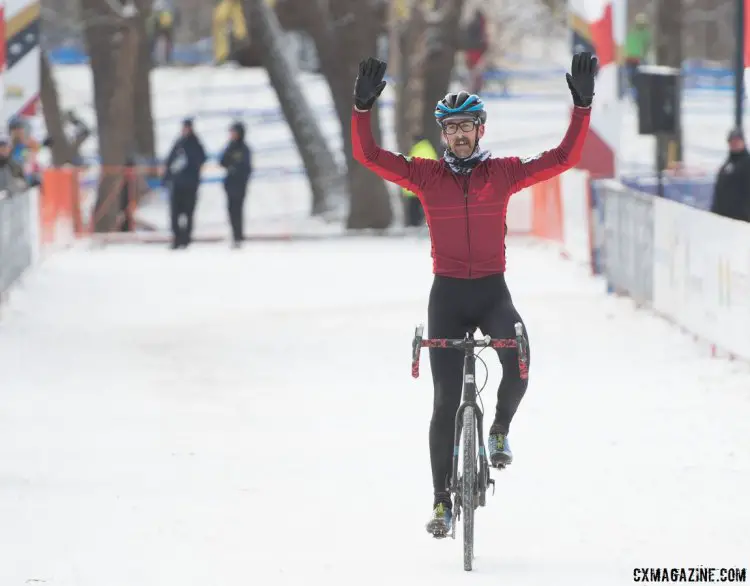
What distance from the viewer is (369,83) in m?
8.38

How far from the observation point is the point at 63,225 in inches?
1229

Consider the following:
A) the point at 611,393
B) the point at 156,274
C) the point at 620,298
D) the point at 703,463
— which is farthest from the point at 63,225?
the point at 703,463

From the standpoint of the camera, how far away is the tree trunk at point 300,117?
3747 cm

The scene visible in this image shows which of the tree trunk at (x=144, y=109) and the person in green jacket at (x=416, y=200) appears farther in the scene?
the tree trunk at (x=144, y=109)

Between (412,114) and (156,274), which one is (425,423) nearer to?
(156,274)

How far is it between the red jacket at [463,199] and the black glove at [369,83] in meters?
0.16

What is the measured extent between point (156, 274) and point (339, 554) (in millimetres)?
17321

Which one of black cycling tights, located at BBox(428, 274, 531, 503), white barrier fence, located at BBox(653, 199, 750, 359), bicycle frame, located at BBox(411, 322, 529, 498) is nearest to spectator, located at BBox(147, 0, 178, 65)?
white barrier fence, located at BBox(653, 199, 750, 359)

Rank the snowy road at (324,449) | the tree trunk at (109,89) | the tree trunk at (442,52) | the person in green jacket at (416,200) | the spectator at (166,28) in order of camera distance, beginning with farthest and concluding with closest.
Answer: the spectator at (166,28), the tree trunk at (442,52), the tree trunk at (109,89), the person in green jacket at (416,200), the snowy road at (324,449)

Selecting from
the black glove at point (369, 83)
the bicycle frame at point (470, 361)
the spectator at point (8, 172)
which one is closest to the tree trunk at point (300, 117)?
the spectator at point (8, 172)

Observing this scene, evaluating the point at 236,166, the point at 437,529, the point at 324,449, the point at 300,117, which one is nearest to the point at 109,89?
the point at 300,117

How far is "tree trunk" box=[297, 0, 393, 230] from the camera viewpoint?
34.2m

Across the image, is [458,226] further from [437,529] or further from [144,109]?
[144,109]

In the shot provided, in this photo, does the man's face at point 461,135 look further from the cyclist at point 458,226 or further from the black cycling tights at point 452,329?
the black cycling tights at point 452,329
